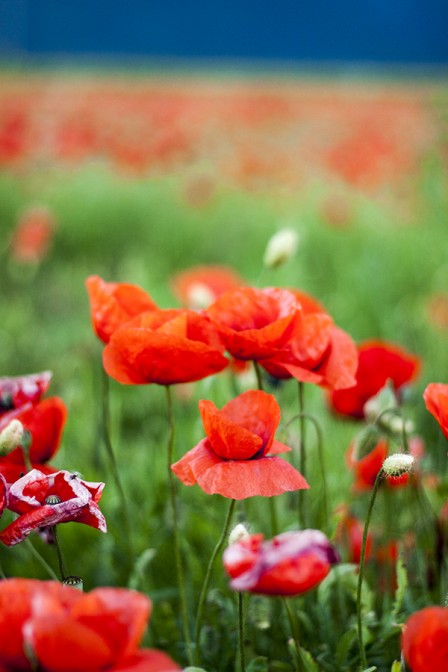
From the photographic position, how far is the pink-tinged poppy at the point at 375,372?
0.74 metres

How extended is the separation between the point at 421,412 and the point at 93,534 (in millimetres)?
595

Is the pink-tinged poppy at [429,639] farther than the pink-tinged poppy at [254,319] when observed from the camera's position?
No

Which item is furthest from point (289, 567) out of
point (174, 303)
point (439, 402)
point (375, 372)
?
point (174, 303)

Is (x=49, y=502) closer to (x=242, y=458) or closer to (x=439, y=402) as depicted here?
(x=242, y=458)

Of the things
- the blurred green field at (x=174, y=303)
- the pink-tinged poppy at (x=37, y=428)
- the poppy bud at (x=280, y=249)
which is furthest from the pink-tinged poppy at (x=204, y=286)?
the pink-tinged poppy at (x=37, y=428)

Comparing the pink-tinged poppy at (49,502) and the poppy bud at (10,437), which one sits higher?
the poppy bud at (10,437)

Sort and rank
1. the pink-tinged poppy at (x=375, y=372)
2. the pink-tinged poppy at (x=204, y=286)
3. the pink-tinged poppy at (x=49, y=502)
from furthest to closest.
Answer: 1. the pink-tinged poppy at (x=204, y=286)
2. the pink-tinged poppy at (x=375, y=372)
3. the pink-tinged poppy at (x=49, y=502)

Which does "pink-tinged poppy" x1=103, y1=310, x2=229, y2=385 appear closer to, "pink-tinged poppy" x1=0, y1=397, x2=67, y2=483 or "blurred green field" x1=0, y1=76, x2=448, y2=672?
"pink-tinged poppy" x1=0, y1=397, x2=67, y2=483

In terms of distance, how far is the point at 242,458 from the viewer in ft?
1.62

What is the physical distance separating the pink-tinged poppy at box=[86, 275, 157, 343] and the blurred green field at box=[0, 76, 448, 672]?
200mm

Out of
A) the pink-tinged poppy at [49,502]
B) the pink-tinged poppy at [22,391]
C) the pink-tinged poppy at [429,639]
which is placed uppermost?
the pink-tinged poppy at [22,391]

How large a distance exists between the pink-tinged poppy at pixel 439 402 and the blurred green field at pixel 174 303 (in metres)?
0.22

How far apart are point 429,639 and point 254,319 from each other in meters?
0.28

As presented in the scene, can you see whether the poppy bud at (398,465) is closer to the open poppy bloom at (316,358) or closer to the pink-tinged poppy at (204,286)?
the open poppy bloom at (316,358)
